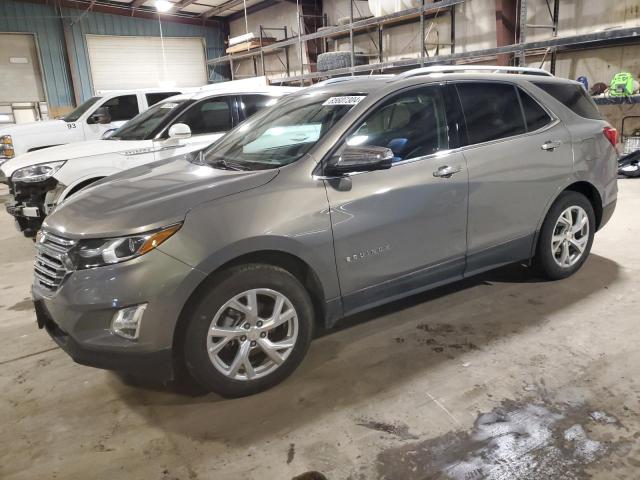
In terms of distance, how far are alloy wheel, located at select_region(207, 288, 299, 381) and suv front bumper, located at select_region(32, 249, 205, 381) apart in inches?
8.6

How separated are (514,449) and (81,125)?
8.18 metres

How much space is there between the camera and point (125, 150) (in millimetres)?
5246

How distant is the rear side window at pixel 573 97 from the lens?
11.6ft

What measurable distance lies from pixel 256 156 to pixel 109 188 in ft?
2.71

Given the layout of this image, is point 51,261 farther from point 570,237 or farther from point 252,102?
point 252,102

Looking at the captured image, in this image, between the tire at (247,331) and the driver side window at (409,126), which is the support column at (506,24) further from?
the tire at (247,331)

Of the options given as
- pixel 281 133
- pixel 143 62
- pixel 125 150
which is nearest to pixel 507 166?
pixel 281 133

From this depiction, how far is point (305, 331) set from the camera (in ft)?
8.38

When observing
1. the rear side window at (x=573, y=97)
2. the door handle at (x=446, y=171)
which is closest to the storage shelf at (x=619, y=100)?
the rear side window at (x=573, y=97)

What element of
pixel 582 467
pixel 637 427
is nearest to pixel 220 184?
pixel 582 467

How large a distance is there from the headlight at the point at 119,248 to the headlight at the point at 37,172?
10.9ft

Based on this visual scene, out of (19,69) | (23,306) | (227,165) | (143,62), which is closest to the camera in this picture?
(227,165)

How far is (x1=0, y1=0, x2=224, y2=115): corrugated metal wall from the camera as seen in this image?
1489 cm

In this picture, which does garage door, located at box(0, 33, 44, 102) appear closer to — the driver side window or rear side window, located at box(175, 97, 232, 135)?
rear side window, located at box(175, 97, 232, 135)
